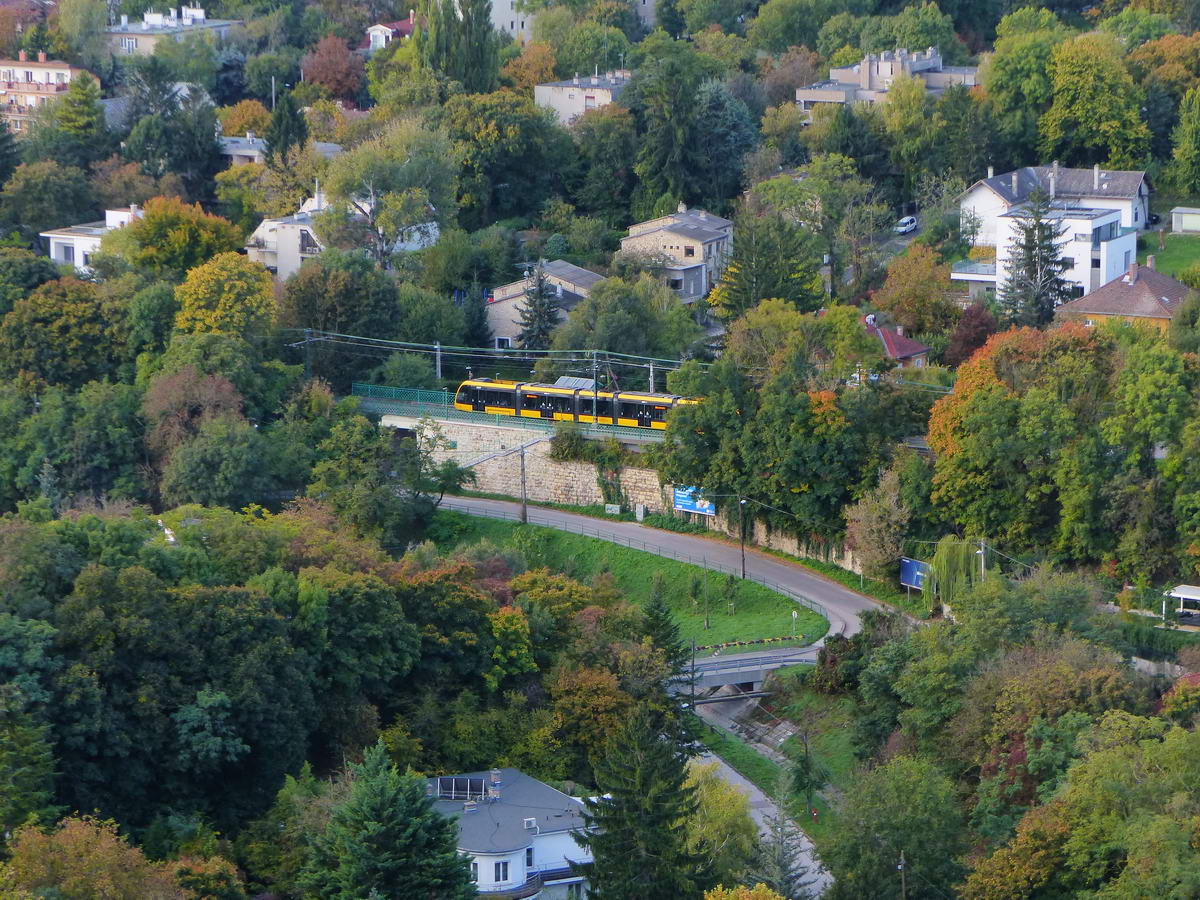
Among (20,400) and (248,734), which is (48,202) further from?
(248,734)

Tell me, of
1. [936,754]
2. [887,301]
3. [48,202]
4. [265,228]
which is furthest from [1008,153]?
[936,754]

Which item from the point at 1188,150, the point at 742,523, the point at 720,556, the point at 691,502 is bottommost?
the point at 720,556

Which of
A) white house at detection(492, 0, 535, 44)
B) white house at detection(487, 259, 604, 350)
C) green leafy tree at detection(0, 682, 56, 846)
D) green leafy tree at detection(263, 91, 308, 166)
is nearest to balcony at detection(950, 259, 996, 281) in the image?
white house at detection(487, 259, 604, 350)

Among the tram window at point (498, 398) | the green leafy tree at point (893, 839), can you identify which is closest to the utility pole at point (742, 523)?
the tram window at point (498, 398)

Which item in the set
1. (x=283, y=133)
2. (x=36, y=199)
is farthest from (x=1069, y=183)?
(x=36, y=199)

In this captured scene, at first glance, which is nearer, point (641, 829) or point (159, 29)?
point (641, 829)

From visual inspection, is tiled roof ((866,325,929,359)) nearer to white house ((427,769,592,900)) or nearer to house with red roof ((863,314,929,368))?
house with red roof ((863,314,929,368))

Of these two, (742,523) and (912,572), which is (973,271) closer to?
(742,523)
